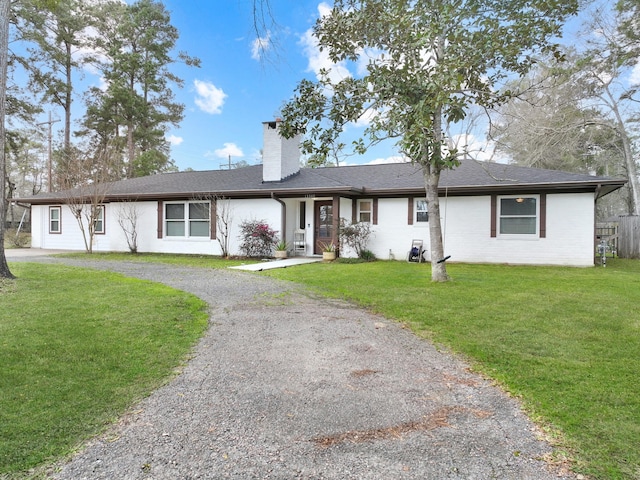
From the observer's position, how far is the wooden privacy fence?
14539 mm

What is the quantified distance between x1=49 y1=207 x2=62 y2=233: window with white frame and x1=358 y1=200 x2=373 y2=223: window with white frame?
1252 cm

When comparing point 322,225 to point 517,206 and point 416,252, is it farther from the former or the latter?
point 517,206

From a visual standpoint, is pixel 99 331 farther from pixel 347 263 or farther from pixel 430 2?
pixel 347 263

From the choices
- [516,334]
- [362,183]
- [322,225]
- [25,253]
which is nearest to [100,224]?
[25,253]

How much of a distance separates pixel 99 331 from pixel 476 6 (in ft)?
25.3

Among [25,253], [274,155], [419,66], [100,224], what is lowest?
[25,253]

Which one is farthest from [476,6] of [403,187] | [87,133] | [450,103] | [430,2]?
[87,133]

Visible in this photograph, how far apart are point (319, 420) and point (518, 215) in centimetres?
1100

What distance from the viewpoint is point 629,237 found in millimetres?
14797

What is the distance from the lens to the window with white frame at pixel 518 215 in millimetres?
11539

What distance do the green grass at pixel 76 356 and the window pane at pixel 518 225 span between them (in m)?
9.37

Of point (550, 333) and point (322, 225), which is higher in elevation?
point (322, 225)

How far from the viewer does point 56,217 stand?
54.5ft

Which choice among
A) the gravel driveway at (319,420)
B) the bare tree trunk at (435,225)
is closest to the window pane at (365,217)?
the bare tree trunk at (435,225)
